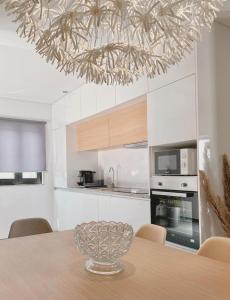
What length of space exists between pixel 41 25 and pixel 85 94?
3.16 metres

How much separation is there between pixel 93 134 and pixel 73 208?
51.8 inches

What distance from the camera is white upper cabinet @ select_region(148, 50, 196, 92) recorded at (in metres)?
2.69

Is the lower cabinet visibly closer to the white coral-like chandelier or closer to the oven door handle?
the oven door handle

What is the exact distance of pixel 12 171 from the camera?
5.26m

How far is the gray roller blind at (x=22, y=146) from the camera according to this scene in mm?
5230

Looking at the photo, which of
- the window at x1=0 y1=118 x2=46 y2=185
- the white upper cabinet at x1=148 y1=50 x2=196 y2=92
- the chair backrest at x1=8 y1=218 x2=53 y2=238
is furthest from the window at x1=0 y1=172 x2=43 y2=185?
the white upper cabinet at x1=148 y1=50 x2=196 y2=92

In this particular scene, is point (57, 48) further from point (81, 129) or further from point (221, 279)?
point (81, 129)

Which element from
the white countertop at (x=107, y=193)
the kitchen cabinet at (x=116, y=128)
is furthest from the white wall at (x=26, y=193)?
the kitchen cabinet at (x=116, y=128)

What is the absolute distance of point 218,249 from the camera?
67.9 inches

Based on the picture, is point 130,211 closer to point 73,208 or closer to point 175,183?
point 175,183

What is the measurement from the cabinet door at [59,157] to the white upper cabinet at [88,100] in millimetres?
847

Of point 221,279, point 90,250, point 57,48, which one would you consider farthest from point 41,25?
point 221,279

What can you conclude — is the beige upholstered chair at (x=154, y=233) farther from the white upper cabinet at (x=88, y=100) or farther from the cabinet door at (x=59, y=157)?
the cabinet door at (x=59, y=157)

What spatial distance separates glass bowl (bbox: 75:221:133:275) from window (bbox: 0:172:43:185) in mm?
4282
